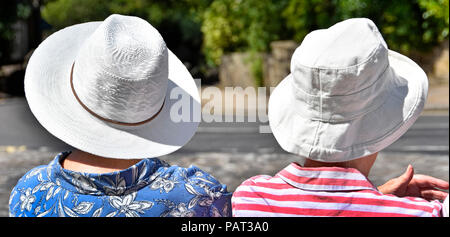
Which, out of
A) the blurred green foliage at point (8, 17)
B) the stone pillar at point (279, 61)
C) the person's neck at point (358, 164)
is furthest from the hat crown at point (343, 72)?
the blurred green foliage at point (8, 17)

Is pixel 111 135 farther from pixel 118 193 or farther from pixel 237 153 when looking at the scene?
pixel 237 153

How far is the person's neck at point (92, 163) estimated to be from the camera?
83.0 inches

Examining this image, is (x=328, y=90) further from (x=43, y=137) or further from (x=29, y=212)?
(x=43, y=137)

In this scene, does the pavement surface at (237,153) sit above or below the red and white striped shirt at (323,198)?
below

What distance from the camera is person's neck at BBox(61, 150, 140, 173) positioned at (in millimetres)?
2109

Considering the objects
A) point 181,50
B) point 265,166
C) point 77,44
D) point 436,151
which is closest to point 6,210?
point 265,166

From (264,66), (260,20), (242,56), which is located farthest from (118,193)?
(242,56)

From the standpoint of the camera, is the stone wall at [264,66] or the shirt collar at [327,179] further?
the stone wall at [264,66]

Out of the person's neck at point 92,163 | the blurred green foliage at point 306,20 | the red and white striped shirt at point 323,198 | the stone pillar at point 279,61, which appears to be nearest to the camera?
the red and white striped shirt at point 323,198

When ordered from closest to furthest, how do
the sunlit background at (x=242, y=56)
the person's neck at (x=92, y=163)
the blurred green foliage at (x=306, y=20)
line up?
the person's neck at (x=92, y=163), the sunlit background at (x=242, y=56), the blurred green foliage at (x=306, y=20)

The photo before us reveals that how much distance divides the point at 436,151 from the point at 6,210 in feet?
19.3

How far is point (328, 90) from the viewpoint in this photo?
1.90m

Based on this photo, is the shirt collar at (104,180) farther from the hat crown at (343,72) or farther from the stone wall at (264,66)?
the stone wall at (264,66)

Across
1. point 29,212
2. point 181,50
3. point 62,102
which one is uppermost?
point 62,102
